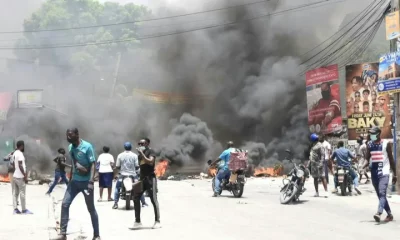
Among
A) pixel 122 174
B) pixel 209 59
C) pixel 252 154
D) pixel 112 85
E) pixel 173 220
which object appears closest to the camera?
pixel 173 220

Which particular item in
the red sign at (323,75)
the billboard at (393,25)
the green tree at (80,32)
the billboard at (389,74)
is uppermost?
the green tree at (80,32)

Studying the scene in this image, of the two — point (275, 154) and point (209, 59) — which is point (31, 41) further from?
point (275, 154)

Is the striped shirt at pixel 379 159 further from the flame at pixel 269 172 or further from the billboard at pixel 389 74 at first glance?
the flame at pixel 269 172

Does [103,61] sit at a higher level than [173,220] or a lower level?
higher

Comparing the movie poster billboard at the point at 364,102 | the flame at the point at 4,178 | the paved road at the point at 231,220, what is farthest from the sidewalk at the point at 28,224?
the movie poster billboard at the point at 364,102

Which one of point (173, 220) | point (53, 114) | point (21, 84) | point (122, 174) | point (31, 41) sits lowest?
point (173, 220)

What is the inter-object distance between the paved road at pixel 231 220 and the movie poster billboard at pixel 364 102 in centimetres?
1264

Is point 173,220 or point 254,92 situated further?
point 254,92

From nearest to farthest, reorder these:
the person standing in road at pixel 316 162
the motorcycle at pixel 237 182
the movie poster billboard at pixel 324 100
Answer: the person standing in road at pixel 316 162, the motorcycle at pixel 237 182, the movie poster billboard at pixel 324 100

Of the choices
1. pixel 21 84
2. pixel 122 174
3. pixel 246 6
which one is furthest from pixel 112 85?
pixel 122 174

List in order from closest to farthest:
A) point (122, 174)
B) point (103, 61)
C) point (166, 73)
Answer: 1. point (122, 174)
2. point (166, 73)
3. point (103, 61)

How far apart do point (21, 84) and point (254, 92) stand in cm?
1975

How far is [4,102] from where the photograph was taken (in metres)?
33.7

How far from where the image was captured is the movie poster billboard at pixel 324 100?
25531 mm
